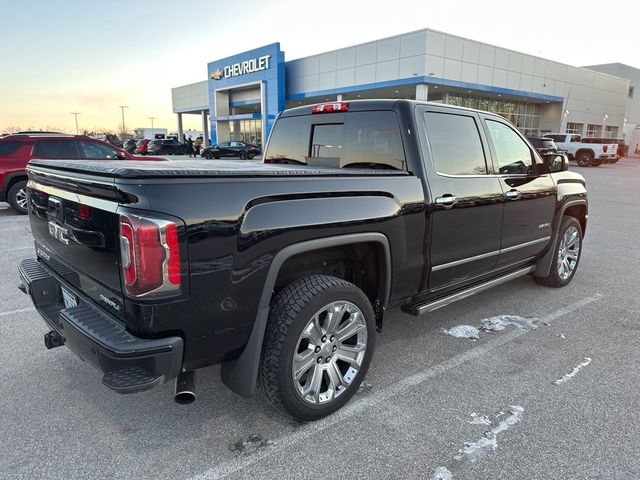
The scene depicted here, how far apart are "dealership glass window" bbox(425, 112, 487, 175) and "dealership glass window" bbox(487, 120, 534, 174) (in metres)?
0.29

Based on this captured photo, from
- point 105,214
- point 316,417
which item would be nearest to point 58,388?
point 105,214

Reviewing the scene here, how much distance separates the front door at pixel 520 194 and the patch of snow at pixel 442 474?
2308 millimetres

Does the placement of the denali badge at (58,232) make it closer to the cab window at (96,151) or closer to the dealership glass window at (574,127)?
the cab window at (96,151)

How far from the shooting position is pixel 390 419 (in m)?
2.70

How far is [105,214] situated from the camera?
7.03 ft

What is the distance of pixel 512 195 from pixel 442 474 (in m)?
2.65

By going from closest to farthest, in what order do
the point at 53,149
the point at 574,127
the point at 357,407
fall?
the point at 357,407 < the point at 53,149 < the point at 574,127

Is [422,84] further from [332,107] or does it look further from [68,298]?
[68,298]

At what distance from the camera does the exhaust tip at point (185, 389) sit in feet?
7.32

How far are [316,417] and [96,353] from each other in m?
1.29

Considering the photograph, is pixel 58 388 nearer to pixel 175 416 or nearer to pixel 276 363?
pixel 175 416

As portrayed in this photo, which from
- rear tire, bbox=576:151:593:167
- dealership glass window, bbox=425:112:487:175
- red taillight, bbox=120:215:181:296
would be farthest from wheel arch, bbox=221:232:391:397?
rear tire, bbox=576:151:593:167

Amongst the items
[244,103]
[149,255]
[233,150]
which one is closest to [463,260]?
[149,255]

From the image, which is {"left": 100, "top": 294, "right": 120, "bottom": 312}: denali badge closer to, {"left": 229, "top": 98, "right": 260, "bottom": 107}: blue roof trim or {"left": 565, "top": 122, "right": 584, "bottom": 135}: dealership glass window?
{"left": 229, "top": 98, "right": 260, "bottom": 107}: blue roof trim
